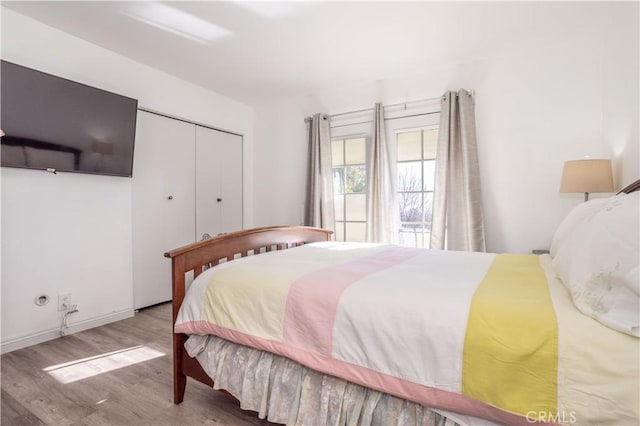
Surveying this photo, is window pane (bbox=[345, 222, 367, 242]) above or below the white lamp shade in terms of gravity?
below

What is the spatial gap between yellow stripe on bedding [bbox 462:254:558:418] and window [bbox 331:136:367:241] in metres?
2.64

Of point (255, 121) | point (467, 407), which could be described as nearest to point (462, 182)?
point (467, 407)

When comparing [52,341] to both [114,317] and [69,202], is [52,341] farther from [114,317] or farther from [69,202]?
[69,202]

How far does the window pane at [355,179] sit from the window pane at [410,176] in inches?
16.3

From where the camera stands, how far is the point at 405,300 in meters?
1.02

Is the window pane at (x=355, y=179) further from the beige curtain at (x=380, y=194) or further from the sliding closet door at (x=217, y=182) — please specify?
the sliding closet door at (x=217, y=182)

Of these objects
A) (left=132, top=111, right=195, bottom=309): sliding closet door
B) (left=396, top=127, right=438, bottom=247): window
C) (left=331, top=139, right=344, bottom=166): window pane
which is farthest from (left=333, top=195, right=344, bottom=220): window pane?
(left=132, top=111, right=195, bottom=309): sliding closet door

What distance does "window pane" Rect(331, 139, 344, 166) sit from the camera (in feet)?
12.1

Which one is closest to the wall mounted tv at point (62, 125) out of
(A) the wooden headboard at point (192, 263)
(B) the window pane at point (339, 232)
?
(A) the wooden headboard at point (192, 263)

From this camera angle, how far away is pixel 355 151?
11.8 ft

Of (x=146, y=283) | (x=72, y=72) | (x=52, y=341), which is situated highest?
(x=72, y=72)

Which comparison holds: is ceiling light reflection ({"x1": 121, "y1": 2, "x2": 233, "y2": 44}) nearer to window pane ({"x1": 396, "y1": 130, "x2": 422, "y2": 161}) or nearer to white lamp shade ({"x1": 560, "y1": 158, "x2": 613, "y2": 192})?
window pane ({"x1": 396, "y1": 130, "x2": 422, "y2": 161})

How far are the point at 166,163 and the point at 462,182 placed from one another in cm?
302

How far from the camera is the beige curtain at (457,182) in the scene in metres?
2.85
